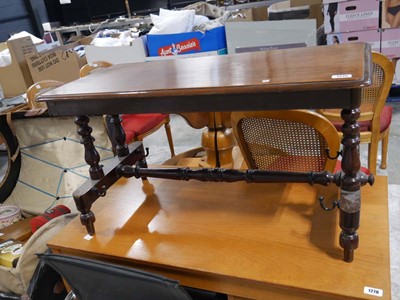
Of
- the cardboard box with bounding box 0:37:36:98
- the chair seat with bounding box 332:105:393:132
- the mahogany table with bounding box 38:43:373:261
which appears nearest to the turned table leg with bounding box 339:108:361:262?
the mahogany table with bounding box 38:43:373:261

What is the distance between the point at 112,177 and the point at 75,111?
1.04 feet

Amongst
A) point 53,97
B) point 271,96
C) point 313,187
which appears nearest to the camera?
point 271,96

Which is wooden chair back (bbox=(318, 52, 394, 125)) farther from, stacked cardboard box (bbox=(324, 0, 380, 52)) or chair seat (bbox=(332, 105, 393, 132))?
stacked cardboard box (bbox=(324, 0, 380, 52))

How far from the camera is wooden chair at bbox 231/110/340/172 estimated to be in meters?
1.14

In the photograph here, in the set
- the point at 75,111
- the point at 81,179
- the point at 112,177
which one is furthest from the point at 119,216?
the point at 81,179

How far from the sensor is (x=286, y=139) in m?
1.28

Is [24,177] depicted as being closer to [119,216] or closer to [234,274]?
[119,216]

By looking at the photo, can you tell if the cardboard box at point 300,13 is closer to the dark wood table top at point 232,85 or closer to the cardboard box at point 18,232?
the dark wood table top at point 232,85

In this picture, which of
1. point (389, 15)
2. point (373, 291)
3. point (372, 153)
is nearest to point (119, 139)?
point (373, 291)

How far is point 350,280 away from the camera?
88 cm

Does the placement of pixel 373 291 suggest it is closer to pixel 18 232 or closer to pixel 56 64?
→ pixel 18 232

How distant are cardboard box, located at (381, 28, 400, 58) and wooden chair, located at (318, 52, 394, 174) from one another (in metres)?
1.15

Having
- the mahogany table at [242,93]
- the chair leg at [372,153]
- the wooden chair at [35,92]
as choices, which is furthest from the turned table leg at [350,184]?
the wooden chair at [35,92]

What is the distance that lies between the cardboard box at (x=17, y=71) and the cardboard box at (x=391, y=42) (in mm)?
3260
